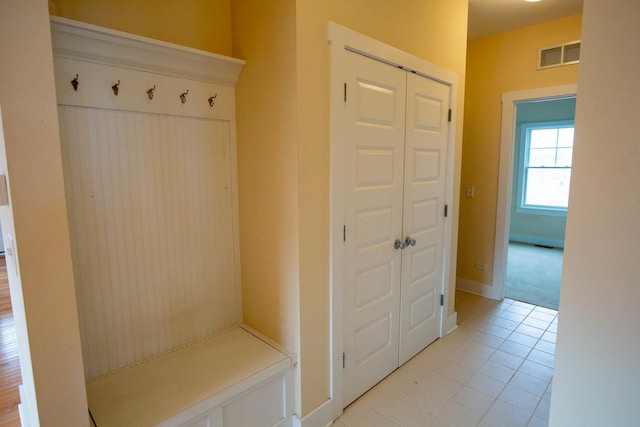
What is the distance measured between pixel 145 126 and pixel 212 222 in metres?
0.64

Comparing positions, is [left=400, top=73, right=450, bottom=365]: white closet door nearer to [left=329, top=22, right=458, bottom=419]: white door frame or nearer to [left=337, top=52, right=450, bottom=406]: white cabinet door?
[left=337, top=52, right=450, bottom=406]: white cabinet door

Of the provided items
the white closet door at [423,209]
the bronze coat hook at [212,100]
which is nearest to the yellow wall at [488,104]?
the white closet door at [423,209]

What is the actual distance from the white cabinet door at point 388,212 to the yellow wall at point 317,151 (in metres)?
0.16

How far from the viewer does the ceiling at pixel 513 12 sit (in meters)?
2.79

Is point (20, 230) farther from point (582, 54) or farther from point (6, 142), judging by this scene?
point (582, 54)

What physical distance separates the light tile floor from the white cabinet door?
0.41 feet

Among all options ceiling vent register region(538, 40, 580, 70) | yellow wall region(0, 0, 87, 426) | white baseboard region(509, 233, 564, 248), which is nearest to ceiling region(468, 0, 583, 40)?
ceiling vent register region(538, 40, 580, 70)

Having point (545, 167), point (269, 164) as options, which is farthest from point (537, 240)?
point (269, 164)

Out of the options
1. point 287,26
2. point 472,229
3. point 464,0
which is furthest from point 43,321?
point 472,229

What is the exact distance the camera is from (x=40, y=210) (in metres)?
1.04

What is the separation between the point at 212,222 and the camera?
1.99 metres

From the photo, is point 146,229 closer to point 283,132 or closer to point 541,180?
point 283,132

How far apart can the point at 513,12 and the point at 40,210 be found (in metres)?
Result: 3.71

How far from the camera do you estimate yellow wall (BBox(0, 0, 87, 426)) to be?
970 millimetres
